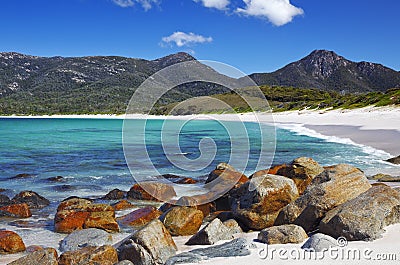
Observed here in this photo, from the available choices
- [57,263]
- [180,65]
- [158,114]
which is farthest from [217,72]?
[158,114]

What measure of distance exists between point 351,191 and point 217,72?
382cm

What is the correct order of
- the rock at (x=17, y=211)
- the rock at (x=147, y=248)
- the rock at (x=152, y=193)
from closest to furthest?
1. the rock at (x=147, y=248)
2. the rock at (x=17, y=211)
3. the rock at (x=152, y=193)

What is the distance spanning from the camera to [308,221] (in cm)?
790

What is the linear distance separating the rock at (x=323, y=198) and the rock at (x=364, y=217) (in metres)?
0.55

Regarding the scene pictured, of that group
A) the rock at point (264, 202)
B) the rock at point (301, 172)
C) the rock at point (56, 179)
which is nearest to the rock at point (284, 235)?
the rock at point (264, 202)

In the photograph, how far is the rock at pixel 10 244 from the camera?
26.3ft

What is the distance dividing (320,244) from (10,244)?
241 inches

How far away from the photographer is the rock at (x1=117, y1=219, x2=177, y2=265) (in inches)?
272

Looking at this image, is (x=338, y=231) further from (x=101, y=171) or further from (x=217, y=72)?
(x=101, y=171)

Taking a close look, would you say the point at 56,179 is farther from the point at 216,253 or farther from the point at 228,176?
the point at 216,253

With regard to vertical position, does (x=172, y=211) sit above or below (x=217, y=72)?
below

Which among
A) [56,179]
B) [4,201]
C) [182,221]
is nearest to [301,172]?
[182,221]

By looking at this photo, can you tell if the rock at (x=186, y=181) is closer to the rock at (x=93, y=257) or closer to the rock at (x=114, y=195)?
the rock at (x=114, y=195)

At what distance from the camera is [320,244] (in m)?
6.05
